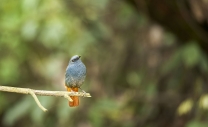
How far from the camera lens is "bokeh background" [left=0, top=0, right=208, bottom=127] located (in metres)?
4.27

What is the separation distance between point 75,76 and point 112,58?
4.98 m

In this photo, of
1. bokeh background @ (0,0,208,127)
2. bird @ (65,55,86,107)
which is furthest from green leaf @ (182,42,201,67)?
bird @ (65,55,86,107)

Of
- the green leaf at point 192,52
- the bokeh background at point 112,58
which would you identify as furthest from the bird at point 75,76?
the green leaf at point 192,52

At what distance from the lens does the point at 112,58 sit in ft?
20.1

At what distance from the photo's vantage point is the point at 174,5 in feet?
12.8

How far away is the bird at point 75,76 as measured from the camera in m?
1.14

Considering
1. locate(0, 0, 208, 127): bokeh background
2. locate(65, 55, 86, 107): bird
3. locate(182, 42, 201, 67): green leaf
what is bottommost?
locate(65, 55, 86, 107): bird

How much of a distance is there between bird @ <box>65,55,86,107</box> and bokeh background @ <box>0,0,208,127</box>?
2840 mm

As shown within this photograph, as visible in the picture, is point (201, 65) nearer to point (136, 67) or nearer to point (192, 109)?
point (192, 109)

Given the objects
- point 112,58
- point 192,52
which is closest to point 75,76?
point 192,52

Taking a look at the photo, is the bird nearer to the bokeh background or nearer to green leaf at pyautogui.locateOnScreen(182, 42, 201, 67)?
the bokeh background

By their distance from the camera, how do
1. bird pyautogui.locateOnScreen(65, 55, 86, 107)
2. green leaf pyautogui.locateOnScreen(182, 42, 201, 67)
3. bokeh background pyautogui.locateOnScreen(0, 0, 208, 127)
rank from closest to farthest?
1. bird pyautogui.locateOnScreen(65, 55, 86, 107)
2. green leaf pyautogui.locateOnScreen(182, 42, 201, 67)
3. bokeh background pyautogui.locateOnScreen(0, 0, 208, 127)

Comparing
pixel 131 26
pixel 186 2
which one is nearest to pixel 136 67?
pixel 131 26

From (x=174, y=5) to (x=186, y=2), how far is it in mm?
155
